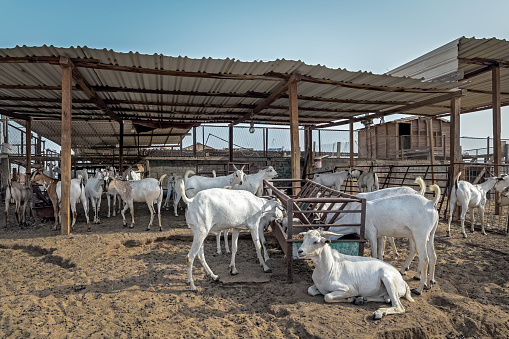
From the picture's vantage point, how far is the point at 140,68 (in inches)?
290

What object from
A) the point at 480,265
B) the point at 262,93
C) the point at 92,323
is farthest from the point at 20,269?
the point at 480,265

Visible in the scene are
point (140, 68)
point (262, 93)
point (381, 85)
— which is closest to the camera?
point (140, 68)

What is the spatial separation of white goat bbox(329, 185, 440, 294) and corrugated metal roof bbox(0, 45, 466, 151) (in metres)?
3.94

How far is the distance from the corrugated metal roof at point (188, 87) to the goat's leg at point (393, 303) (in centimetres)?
515

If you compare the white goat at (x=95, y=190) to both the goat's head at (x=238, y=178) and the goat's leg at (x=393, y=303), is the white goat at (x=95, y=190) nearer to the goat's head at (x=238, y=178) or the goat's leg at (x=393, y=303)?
the goat's head at (x=238, y=178)

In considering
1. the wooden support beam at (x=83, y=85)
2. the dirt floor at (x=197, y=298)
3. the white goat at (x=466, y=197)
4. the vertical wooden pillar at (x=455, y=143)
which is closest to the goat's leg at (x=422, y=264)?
the dirt floor at (x=197, y=298)

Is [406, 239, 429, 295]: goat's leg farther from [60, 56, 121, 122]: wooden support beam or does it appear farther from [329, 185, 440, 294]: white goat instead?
[60, 56, 121, 122]: wooden support beam

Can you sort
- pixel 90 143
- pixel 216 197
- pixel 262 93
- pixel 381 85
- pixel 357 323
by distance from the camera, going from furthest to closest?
1. pixel 90 143
2. pixel 262 93
3. pixel 381 85
4. pixel 216 197
5. pixel 357 323

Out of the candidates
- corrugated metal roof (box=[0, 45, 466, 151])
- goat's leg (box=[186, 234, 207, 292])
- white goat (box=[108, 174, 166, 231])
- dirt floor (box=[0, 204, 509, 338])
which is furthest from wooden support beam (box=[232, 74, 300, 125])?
goat's leg (box=[186, 234, 207, 292])

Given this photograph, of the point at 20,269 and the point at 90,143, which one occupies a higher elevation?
the point at 90,143

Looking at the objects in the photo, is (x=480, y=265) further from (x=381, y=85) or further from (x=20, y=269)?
(x=20, y=269)

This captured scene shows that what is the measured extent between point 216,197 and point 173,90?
215 inches

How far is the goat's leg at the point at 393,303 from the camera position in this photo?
12.4ft

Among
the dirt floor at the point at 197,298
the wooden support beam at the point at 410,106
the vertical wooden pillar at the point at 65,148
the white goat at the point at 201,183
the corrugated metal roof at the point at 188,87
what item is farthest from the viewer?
the white goat at the point at 201,183
